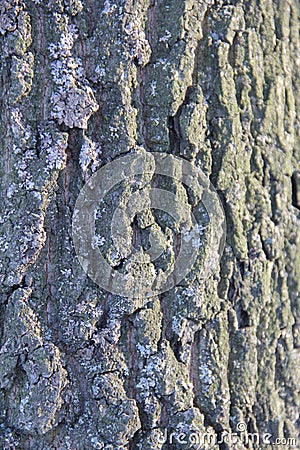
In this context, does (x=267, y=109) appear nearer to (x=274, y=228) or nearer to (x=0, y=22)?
(x=274, y=228)

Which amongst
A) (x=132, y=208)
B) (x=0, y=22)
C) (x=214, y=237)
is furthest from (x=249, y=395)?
(x=0, y=22)

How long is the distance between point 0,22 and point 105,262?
0.58 metres

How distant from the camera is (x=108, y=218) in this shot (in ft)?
4.10

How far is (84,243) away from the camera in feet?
4.09

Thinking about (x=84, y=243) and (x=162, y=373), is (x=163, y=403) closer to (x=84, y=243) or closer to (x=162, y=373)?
(x=162, y=373)

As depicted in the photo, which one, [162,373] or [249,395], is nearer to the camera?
[162,373]

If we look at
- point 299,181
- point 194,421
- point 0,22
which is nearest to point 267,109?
point 299,181

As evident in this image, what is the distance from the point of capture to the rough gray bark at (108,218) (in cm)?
122

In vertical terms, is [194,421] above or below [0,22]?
below

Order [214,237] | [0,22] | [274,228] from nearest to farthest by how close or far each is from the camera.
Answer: [0,22] → [214,237] → [274,228]

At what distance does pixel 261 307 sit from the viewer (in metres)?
1.41

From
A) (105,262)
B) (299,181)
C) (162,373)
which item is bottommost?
(162,373)

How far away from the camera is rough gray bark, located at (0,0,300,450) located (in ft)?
4.01

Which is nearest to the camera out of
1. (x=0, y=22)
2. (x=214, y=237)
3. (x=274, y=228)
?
(x=0, y=22)
